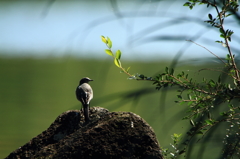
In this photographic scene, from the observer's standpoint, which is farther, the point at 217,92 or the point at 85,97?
the point at 85,97

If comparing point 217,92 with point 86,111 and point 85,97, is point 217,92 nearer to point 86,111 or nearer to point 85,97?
point 86,111

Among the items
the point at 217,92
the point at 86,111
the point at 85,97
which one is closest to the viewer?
the point at 217,92

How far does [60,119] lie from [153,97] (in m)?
7.22

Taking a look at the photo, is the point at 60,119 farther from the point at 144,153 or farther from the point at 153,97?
the point at 153,97

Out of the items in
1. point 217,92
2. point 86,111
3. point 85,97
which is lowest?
point 217,92

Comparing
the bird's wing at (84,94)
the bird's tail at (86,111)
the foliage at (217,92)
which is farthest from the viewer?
the bird's wing at (84,94)

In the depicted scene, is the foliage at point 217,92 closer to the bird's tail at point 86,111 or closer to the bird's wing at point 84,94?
the bird's tail at point 86,111

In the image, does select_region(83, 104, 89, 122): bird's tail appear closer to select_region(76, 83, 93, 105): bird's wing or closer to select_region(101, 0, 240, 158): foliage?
select_region(76, 83, 93, 105): bird's wing

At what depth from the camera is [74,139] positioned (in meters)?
2.58

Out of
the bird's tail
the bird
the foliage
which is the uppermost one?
the bird

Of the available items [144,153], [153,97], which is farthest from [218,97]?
[153,97]

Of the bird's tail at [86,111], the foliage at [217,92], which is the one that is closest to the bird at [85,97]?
the bird's tail at [86,111]

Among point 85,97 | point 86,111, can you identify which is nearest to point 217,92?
point 86,111

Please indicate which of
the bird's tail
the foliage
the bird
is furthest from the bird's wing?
the foliage
